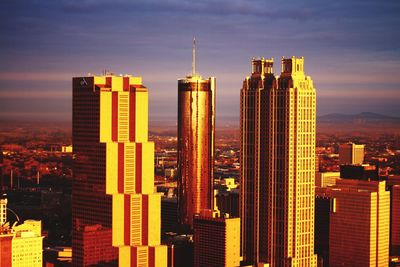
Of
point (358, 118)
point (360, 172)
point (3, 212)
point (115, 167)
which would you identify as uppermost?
point (358, 118)

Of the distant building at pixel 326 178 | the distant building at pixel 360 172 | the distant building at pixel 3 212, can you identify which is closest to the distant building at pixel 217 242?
the distant building at pixel 326 178

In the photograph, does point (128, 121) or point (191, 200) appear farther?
point (191, 200)

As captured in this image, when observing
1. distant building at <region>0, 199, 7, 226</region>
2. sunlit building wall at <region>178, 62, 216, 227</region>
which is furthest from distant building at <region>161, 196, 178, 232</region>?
distant building at <region>0, 199, 7, 226</region>

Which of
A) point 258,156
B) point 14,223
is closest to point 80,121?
point 14,223

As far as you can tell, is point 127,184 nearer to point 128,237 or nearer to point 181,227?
point 128,237

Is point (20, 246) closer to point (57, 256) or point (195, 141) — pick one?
point (57, 256)

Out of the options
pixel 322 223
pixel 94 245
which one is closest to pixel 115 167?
pixel 94 245

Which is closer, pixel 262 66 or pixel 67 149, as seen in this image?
pixel 67 149

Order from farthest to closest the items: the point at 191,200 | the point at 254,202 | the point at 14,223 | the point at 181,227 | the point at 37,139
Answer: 1. the point at 191,200
2. the point at 181,227
3. the point at 254,202
4. the point at 14,223
5. the point at 37,139
